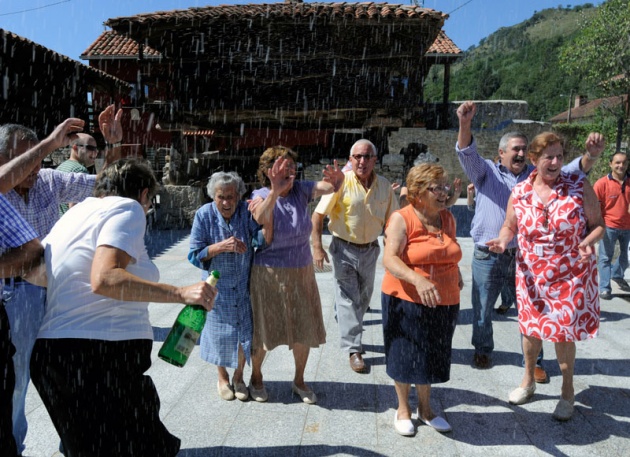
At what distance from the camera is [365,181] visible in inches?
184

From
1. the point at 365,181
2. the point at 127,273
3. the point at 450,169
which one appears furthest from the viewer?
the point at 450,169

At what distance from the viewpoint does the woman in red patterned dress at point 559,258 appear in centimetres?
344

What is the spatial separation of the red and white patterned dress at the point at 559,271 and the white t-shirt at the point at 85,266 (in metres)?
2.53

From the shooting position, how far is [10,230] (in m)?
2.12

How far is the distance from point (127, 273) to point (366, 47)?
12523 mm

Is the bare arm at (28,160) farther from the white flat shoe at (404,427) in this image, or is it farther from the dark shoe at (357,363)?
the dark shoe at (357,363)

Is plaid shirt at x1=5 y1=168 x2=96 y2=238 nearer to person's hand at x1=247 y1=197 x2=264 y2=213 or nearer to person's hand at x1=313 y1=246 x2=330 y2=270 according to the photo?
person's hand at x1=247 y1=197 x2=264 y2=213

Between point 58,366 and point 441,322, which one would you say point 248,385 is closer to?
point 441,322

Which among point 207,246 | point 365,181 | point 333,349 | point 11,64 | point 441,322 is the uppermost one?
point 11,64

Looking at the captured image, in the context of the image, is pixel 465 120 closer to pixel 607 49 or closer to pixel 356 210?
pixel 356 210

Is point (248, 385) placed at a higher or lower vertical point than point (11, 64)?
lower

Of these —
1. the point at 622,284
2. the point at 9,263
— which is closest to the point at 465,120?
the point at 9,263

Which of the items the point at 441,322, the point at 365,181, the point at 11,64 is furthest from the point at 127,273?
the point at 11,64

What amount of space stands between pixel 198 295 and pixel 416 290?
1551mm
